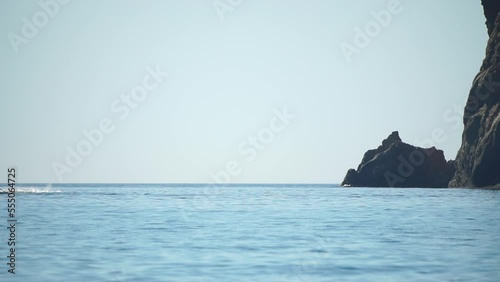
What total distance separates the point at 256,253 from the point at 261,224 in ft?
49.6

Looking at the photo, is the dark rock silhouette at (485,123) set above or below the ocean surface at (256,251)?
above

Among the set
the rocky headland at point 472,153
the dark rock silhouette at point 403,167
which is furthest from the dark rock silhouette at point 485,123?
the dark rock silhouette at point 403,167

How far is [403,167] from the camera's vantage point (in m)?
167

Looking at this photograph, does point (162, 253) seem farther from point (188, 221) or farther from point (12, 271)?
point (188, 221)

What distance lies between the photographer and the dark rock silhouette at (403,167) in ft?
517

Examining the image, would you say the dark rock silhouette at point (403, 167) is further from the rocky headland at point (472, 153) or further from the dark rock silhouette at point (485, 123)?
the dark rock silhouette at point (485, 123)

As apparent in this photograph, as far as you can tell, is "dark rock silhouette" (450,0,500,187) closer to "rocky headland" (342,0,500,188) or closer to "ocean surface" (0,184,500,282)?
"rocky headland" (342,0,500,188)

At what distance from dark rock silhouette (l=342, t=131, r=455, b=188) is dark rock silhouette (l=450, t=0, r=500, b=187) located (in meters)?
25.7

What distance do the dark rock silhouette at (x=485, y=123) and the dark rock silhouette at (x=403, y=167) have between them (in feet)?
84.3

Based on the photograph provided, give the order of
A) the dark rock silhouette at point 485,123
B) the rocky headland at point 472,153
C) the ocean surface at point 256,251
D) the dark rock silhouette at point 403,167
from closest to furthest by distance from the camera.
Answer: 1. the ocean surface at point 256,251
2. the dark rock silhouette at point 485,123
3. the rocky headland at point 472,153
4. the dark rock silhouette at point 403,167

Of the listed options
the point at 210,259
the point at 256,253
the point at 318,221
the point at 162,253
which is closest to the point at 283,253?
the point at 256,253

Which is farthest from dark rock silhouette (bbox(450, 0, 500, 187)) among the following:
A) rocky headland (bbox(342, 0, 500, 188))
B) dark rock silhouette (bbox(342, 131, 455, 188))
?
dark rock silhouette (bbox(342, 131, 455, 188))

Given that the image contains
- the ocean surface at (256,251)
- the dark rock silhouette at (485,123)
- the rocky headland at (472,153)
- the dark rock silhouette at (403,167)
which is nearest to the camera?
the ocean surface at (256,251)

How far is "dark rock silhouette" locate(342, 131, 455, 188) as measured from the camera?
517 ft
